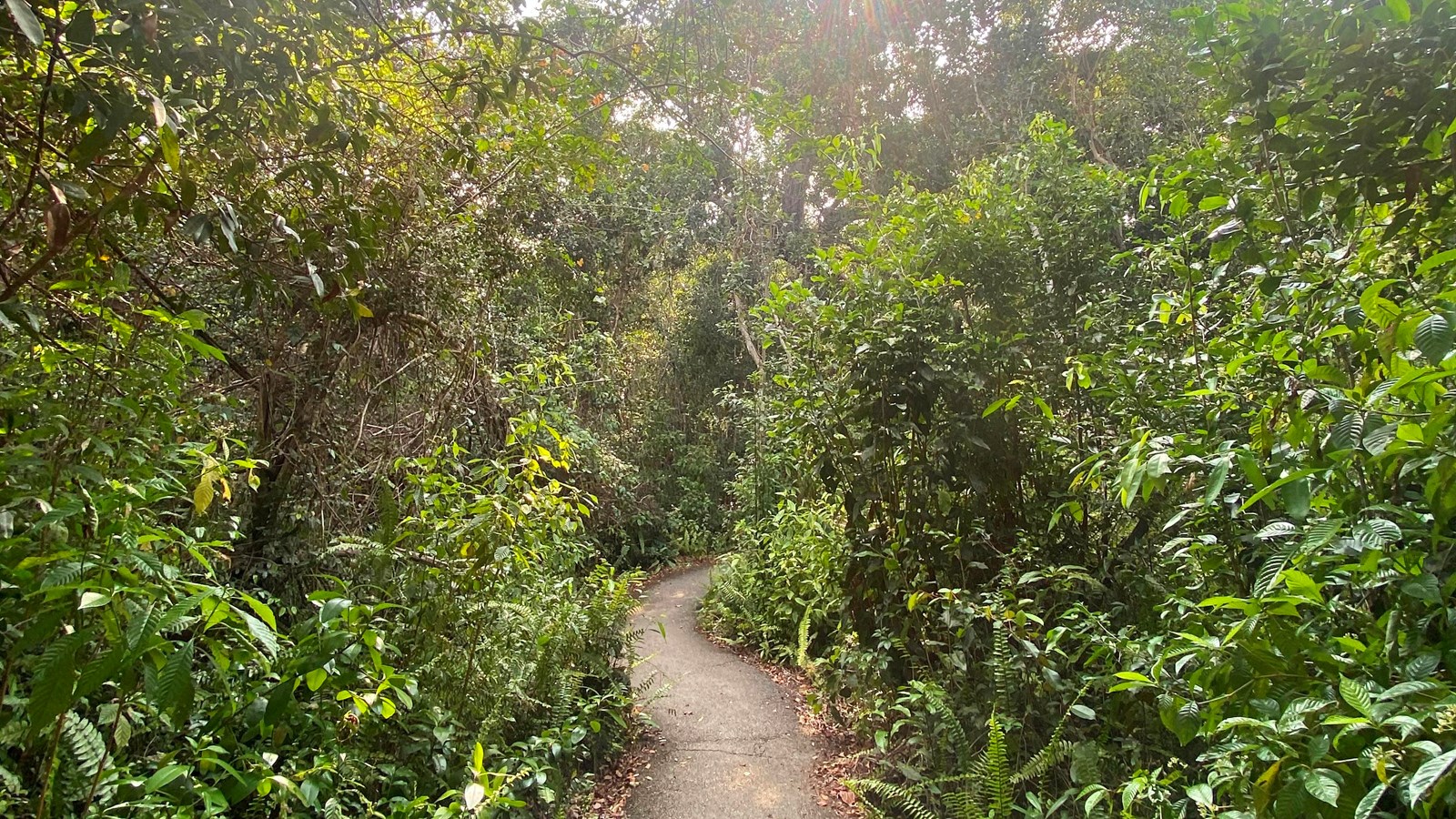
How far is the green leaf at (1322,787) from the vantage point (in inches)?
49.1

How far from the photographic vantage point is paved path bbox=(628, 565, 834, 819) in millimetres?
3762

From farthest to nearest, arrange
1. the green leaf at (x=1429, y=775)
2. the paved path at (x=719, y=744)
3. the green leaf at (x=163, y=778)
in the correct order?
1. the paved path at (x=719, y=744)
2. the green leaf at (x=163, y=778)
3. the green leaf at (x=1429, y=775)

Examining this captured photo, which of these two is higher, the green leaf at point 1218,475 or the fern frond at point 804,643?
the green leaf at point 1218,475

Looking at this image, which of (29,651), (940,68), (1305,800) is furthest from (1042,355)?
(940,68)

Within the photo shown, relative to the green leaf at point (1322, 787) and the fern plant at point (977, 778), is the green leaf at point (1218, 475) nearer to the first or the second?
the green leaf at point (1322, 787)

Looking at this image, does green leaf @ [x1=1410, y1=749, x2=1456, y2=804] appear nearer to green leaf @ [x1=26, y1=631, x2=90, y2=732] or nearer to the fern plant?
the fern plant

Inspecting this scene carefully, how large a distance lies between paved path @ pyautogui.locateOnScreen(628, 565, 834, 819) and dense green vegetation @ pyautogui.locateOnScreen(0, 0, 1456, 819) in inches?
14.9

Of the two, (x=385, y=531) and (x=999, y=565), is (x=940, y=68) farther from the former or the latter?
(x=385, y=531)

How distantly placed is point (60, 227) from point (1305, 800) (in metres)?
2.82

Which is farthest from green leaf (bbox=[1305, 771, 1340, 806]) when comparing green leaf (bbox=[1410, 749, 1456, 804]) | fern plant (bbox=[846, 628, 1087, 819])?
fern plant (bbox=[846, 628, 1087, 819])

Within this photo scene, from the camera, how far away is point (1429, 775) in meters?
1.03

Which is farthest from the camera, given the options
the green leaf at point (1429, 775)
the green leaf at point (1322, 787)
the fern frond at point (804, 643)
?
the fern frond at point (804, 643)

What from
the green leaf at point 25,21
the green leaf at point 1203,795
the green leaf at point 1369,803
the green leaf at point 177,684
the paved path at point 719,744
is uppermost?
the green leaf at point 25,21

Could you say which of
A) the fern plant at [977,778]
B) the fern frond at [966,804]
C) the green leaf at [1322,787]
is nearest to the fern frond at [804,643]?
the fern plant at [977,778]
